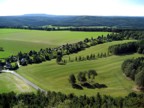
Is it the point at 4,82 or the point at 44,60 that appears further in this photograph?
the point at 44,60

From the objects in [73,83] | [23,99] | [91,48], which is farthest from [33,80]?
[91,48]

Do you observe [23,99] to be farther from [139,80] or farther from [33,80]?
[139,80]

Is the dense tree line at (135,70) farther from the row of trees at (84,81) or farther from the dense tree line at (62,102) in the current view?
the dense tree line at (62,102)

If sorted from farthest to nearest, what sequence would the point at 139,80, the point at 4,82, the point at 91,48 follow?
the point at 91,48
the point at 4,82
the point at 139,80

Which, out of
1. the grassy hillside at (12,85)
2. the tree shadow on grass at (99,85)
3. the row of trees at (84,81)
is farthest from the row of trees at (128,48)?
the grassy hillside at (12,85)

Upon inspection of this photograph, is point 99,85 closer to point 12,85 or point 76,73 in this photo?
point 76,73

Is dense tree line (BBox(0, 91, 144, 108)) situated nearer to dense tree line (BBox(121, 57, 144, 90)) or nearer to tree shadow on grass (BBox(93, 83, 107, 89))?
dense tree line (BBox(121, 57, 144, 90))

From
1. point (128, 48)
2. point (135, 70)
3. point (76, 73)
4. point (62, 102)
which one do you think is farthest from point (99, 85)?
point (128, 48)
